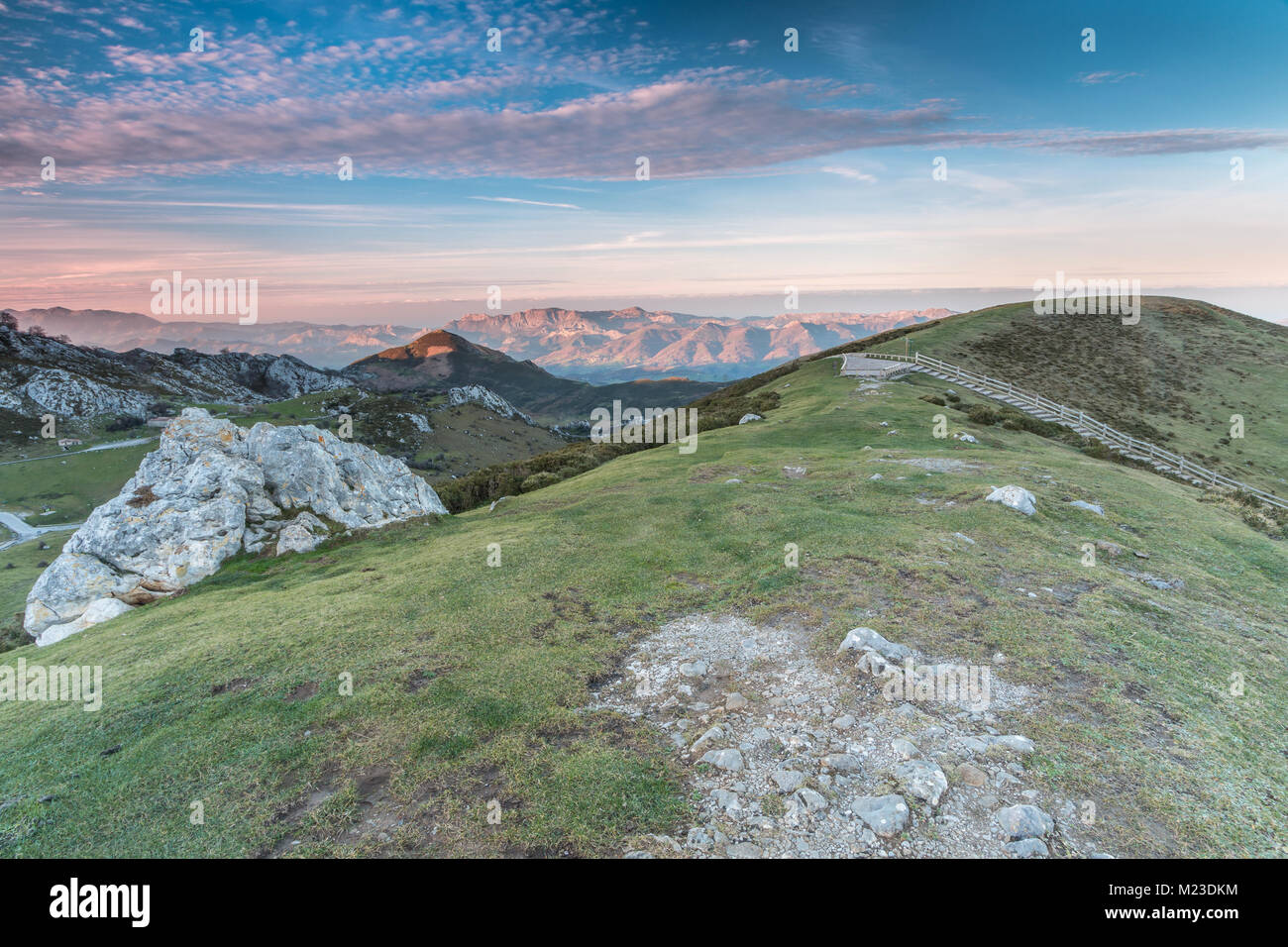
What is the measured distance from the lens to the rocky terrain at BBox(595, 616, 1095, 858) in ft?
21.6

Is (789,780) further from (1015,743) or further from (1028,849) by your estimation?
(1015,743)

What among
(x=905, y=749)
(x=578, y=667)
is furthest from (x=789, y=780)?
(x=578, y=667)

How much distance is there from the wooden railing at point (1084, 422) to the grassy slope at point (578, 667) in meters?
20.0

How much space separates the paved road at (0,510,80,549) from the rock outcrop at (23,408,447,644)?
2766 inches

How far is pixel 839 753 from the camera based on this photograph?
814 cm

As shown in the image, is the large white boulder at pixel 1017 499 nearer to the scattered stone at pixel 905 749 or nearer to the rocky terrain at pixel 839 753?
the rocky terrain at pixel 839 753

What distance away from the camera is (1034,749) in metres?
7.95

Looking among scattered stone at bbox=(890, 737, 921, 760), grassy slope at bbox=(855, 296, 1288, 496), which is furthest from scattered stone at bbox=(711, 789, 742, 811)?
grassy slope at bbox=(855, 296, 1288, 496)

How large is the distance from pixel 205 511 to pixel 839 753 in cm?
2374

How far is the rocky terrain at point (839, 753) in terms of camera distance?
6578 mm

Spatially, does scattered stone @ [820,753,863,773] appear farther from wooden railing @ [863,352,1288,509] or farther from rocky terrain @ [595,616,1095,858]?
wooden railing @ [863,352,1288,509]
